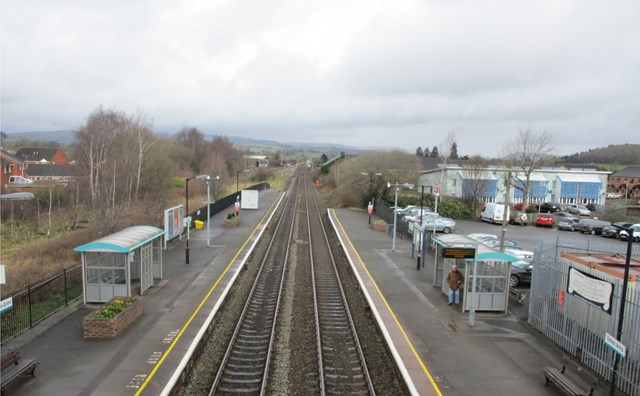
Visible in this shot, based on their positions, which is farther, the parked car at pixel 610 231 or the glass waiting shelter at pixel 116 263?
the parked car at pixel 610 231

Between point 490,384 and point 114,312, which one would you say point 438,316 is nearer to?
point 490,384

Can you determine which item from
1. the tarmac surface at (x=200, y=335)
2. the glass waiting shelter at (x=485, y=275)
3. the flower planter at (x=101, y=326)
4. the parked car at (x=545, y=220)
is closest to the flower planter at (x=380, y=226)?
the tarmac surface at (x=200, y=335)

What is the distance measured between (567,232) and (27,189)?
183ft

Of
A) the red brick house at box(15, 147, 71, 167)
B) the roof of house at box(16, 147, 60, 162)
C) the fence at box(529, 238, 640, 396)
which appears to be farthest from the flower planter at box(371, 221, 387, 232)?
the roof of house at box(16, 147, 60, 162)

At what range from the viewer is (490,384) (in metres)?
10.1

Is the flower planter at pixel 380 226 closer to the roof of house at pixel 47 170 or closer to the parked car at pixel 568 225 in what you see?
the parked car at pixel 568 225

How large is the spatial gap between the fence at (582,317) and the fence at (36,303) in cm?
1510

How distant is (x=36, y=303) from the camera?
16422 millimetres

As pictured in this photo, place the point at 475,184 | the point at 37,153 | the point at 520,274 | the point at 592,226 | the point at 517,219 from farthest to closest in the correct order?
the point at 37,153
the point at 475,184
the point at 517,219
the point at 592,226
the point at 520,274

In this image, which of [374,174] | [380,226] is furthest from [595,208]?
[380,226]

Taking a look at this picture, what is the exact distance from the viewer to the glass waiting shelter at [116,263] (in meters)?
14.6

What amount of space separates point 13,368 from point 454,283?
42.3 feet

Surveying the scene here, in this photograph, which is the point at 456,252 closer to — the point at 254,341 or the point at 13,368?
the point at 254,341

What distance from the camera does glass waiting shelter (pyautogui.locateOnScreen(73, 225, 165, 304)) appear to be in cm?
1460
